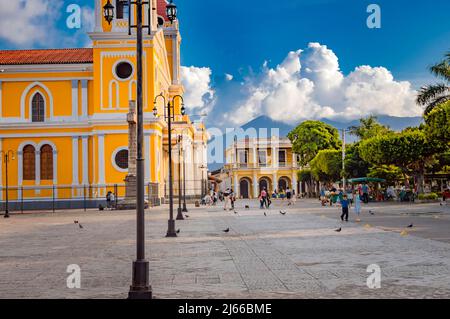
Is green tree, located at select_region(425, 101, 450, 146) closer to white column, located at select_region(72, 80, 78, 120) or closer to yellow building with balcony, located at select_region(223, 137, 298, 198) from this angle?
white column, located at select_region(72, 80, 78, 120)

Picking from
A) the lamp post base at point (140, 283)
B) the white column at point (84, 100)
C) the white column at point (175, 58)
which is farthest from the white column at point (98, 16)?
the lamp post base at point (140, 283)

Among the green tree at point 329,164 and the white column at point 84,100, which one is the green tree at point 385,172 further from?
the white column at point 84,100

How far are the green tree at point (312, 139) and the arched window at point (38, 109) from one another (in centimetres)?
3929

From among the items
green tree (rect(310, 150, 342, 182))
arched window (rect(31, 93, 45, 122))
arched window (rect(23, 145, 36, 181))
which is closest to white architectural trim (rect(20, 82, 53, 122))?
arched window (rect(31, 93, 45, 122))

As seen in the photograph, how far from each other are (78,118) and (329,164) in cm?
2831

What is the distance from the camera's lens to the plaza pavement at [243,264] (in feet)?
30.9

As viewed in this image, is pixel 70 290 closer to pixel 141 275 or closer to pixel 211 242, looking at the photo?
pixel 141 275

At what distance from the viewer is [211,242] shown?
17.9 meters

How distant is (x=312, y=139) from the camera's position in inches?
3349

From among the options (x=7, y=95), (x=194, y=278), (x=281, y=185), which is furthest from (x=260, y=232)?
(x=281, y=185)

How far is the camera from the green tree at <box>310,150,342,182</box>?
69188mm

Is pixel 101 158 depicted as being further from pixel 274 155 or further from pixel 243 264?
pixel 274 155

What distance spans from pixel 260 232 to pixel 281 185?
87049 mm

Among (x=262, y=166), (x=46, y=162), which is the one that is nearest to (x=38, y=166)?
(x=46, y=162)
